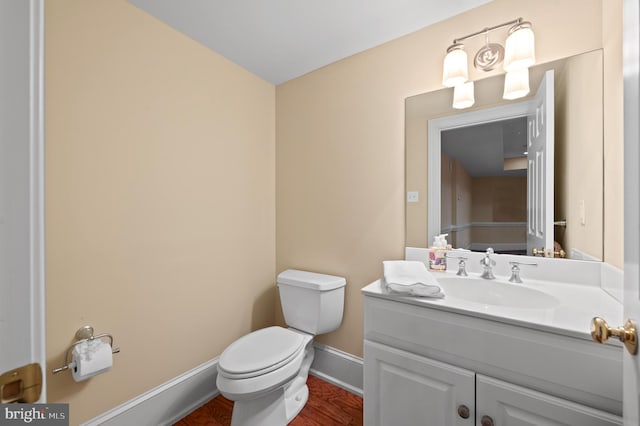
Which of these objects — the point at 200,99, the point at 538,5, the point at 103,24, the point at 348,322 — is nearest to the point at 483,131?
the point at 538,5

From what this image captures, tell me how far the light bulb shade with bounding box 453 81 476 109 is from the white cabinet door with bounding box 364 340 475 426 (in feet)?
4.19

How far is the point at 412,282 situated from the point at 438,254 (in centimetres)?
47

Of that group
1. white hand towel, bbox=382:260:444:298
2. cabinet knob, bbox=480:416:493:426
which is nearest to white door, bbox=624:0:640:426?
cabinet knob, bbox=480:416:493:426

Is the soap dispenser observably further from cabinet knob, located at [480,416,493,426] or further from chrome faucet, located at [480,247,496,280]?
cabinet knob, located at [480,416,493,426]

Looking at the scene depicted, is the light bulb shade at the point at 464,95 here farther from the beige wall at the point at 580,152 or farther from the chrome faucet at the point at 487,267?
the chrome faucet at the point at 487,267

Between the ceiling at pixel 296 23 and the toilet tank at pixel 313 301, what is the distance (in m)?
1.53

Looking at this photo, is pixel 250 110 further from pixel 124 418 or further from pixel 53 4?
pixel 124 418

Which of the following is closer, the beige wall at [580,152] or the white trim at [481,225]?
the beige wall at [580,152]

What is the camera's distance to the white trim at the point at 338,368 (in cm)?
176

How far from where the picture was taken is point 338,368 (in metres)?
1.85

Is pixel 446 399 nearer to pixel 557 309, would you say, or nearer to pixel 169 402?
pixel 557 309

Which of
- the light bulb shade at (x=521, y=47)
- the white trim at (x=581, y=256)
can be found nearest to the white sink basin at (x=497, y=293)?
the white trim at (x=581, y=256)

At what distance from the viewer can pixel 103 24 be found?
50.3 inches

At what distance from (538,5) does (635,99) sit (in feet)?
3.52
